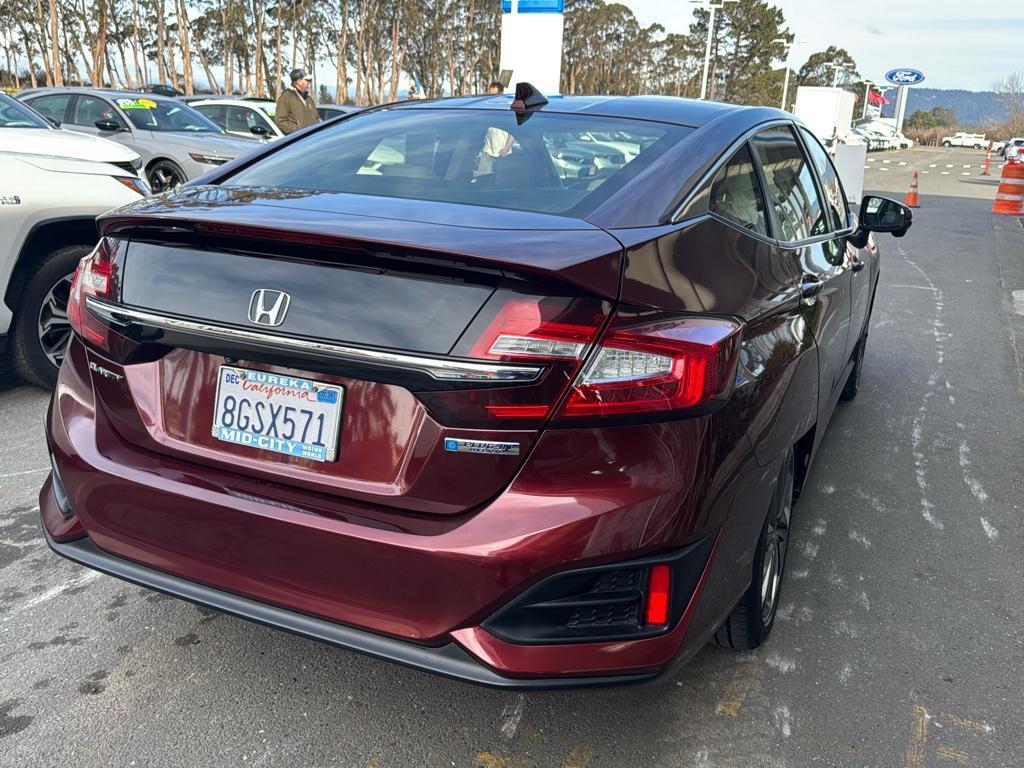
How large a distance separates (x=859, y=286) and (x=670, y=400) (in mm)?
2567

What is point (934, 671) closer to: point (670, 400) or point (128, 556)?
point (670, 400)

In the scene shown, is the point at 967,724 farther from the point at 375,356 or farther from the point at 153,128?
the point at 153,128

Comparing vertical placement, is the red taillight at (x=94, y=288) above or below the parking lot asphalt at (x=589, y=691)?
above

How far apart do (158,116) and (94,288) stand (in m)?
11.1

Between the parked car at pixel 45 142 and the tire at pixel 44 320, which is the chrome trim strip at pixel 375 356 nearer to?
the tire at pixel 44 320

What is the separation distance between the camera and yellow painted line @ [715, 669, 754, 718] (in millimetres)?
2551

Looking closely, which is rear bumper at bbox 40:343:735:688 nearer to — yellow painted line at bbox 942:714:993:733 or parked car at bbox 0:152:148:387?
yellow painted line at bbox 942:714:993:733

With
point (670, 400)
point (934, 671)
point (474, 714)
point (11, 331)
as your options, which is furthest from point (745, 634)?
point (11, 331)

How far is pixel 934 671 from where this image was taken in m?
2.77

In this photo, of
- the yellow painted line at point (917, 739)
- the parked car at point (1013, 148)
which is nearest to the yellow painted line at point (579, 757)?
the yellow painted line at point (917, 739)

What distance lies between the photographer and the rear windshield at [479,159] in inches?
97.7

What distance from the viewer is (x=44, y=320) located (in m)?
4.89

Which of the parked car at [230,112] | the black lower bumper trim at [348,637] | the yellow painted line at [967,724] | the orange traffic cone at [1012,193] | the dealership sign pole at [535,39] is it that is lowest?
the orange traffic cone at [1012,193]

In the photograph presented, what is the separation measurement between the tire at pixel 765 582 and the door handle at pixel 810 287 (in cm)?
48
